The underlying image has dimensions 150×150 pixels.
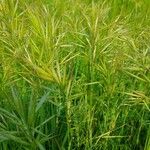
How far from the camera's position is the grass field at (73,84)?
140cm

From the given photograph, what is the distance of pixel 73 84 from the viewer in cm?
150

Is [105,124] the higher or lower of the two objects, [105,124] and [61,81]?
the lower

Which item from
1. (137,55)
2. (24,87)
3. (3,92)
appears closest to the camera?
(137,55)

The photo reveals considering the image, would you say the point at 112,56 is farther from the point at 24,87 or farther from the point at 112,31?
the point at 24,87

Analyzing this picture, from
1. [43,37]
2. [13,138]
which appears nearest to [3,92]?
[13,138]

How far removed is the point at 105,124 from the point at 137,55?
23cm

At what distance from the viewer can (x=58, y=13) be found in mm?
1972

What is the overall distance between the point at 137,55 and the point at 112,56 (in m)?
0.10

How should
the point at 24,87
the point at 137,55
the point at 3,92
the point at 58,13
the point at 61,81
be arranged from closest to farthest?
the point at 61,81
the point at 137,55
the point at 3,92
the point at 24,87
the point at 58,13

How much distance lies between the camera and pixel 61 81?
1332 millimetres

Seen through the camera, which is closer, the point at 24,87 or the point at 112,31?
the point at 112,31

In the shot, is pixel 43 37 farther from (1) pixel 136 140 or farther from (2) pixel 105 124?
(1) pixel 136 140

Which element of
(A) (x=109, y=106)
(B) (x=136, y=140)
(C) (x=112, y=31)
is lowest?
(B) (x=136, y=140)

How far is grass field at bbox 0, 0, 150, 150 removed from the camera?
1400mm
